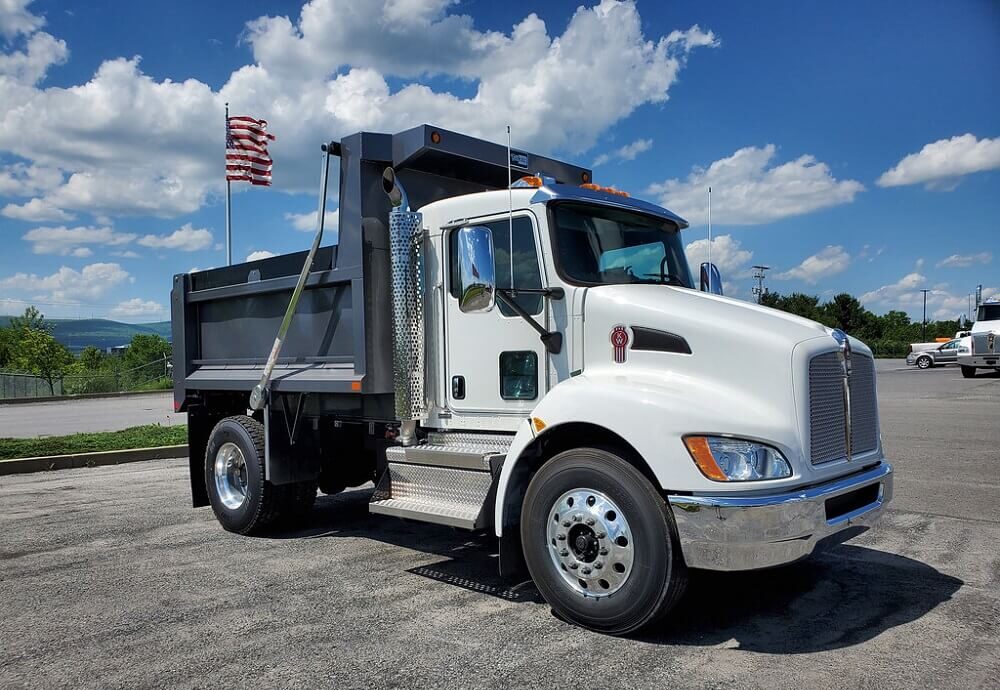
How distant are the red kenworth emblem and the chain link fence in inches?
1415

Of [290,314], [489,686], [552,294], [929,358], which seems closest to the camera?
[489,686]

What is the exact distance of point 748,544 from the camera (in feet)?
12.7

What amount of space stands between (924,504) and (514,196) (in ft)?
17.6

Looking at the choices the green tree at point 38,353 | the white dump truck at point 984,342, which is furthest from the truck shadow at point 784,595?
the green tree at point 38,353

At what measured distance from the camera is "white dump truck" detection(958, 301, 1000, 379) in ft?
94.0

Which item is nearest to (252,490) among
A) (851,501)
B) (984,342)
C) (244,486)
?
(244,486)

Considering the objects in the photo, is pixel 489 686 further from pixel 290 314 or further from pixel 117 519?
pixel 117 519

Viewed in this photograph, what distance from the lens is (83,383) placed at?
1464 inches

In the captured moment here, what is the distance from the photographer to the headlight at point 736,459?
394 centimetres

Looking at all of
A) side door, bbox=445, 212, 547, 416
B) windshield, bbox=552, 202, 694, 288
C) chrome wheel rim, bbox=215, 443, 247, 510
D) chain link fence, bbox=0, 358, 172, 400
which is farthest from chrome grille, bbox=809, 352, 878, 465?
chain link fence, bbox=0, 358, 172, 400

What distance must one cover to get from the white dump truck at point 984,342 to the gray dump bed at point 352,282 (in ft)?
90.8

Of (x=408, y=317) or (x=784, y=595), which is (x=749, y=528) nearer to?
(x=784, y=595)

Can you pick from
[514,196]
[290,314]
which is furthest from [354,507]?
[514,196]

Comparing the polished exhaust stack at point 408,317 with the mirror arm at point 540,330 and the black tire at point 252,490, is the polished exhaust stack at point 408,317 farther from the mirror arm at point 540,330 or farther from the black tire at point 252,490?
the black tire at point 252,490
